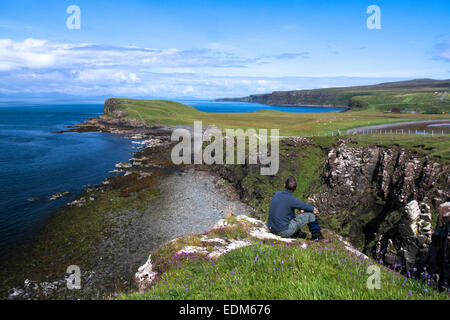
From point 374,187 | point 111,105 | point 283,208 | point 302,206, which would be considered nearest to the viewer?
point 302,206

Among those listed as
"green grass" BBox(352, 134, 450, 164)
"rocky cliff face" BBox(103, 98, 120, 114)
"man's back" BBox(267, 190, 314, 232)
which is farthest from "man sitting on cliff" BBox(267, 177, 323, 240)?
"rocky cliff face" BBox(103, 98, 120, 114)

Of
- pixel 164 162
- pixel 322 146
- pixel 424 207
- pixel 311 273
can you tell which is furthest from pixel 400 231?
pixel 164 162

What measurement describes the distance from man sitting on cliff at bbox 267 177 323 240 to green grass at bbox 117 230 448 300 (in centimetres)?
316

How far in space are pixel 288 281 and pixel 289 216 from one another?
591 centimetres

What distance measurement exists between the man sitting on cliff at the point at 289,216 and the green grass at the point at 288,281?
10.4 ft

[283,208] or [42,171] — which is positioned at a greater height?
[283,208]

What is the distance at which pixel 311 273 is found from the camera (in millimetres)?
6363

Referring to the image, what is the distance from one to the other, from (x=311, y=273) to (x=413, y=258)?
10807mm

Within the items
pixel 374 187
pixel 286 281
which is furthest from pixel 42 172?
pixel 286 281

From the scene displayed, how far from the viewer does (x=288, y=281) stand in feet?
19.5

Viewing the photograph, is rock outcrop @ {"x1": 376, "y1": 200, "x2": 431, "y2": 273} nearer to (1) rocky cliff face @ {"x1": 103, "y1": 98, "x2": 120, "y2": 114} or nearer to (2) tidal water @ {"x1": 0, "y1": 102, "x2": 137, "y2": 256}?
(2) tidal water @ {"x1": 0, "y1": 102, "x2": 137, "y2": 256}

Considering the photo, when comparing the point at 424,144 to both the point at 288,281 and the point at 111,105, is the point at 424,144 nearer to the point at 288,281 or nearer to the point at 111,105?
the point at 288,281

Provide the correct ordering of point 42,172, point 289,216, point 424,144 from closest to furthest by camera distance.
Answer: point 289,216 → point 424,144 → point 42,172
